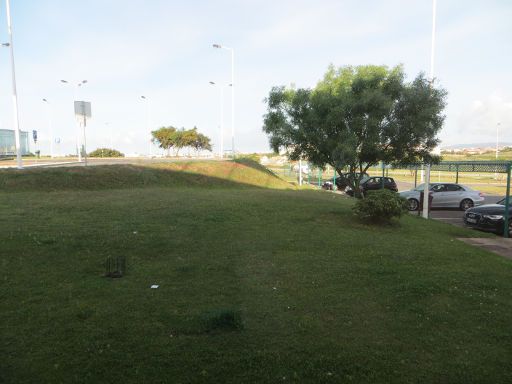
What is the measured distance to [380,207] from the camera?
33.2 ft

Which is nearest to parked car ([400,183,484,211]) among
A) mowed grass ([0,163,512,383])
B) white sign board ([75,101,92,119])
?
mowed grass ([0,163,512,383])

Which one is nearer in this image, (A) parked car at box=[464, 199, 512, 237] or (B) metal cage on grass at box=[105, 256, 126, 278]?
(B) metal cage on grass at box=[105, 256, 126, 278]

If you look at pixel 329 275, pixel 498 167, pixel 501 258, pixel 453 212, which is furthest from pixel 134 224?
pixel 453 212

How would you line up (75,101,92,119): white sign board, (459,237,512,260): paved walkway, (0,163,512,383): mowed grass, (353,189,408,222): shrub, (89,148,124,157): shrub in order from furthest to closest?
(89,148,124,157): shrub
(75,101,92,119): white sign board
(353,189,408,222): shrub
(459,237,512,260): paved walkway
(0,163,512,383): mowed grass

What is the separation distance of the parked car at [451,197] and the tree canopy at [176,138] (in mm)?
39354

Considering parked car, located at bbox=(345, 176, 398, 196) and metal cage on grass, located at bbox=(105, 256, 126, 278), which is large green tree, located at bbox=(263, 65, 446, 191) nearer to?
metal cage on grass, located at bbox=(105, 256, 126, 278)

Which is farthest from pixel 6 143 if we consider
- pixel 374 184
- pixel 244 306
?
pixel 244 306

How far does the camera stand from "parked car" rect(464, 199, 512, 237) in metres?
11.6

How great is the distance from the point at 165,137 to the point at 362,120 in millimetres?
46286

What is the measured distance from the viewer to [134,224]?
8.97m

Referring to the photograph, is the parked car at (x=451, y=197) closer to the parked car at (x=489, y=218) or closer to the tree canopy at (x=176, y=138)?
the parked car at (x=489, y=218)

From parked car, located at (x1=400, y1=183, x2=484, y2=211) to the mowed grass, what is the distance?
9.17m

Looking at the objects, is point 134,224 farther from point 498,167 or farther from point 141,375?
point 498,167

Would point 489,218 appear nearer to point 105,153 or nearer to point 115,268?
point 115,268
